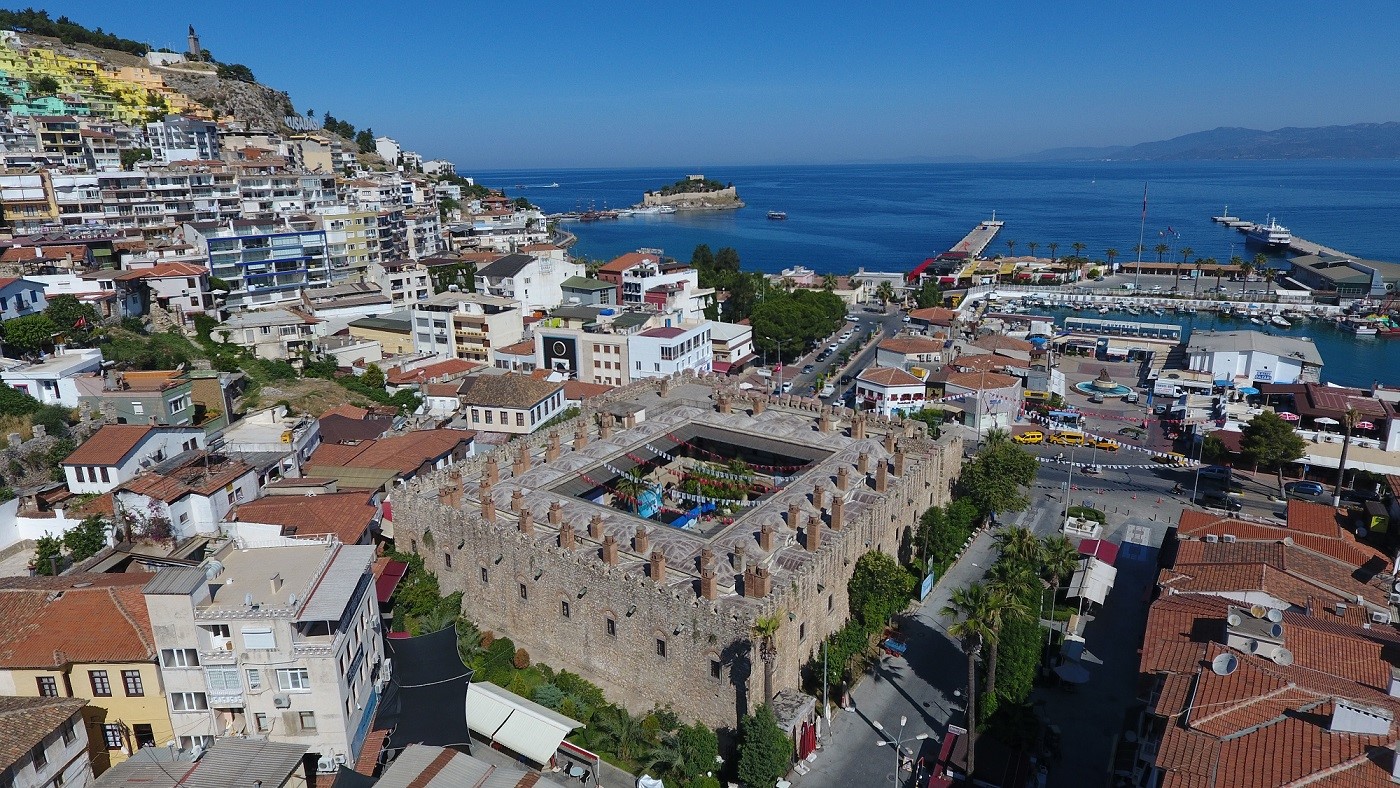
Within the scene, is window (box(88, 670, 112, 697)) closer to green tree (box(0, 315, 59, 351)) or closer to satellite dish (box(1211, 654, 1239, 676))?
satellite dish (box(1211, 654, 1239, 676))

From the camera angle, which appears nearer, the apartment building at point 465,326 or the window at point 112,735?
the window at point 112,735

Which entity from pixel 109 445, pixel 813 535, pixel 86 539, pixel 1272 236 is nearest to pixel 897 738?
pixel 813 535

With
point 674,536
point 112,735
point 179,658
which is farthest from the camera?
point 674,536

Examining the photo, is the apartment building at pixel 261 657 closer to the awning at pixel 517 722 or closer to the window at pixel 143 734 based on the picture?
the window at pixel 143 734

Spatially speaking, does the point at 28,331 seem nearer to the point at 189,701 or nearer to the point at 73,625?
the point at 73,625

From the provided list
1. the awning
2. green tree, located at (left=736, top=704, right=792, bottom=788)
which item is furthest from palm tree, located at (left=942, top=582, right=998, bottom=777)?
the awning

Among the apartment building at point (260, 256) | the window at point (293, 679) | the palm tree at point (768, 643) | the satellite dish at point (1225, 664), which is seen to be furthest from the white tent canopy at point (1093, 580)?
the apartment building at point (260, 256)
